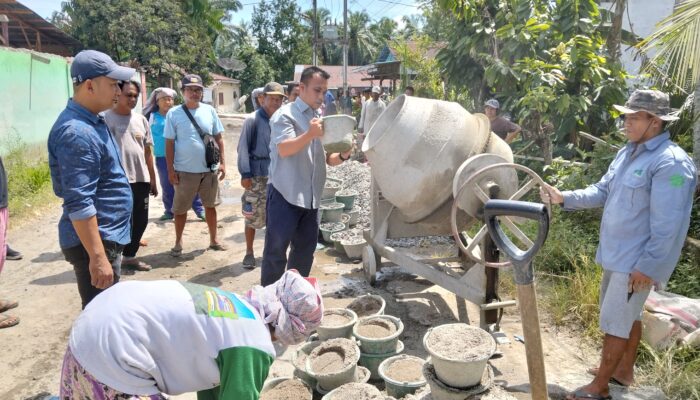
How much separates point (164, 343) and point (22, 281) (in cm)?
396

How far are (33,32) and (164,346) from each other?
67.7ft

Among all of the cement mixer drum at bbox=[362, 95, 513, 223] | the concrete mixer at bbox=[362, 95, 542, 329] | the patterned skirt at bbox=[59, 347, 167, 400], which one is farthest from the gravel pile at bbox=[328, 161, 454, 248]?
the patterned skirt at bbox=[59, 347, 167, 400]

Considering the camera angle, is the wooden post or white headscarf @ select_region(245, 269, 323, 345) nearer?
white headscarf @ select_region(245, 269, 323, 345)

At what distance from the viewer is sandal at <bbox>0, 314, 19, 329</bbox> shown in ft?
12.3

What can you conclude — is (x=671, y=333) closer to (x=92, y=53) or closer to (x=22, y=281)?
(x=92, y=53)

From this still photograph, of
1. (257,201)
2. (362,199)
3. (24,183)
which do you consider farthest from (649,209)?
(24,183)

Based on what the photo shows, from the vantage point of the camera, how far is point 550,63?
628 centimetres

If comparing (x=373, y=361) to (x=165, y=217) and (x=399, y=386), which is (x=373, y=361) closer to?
(x=399, y=386)

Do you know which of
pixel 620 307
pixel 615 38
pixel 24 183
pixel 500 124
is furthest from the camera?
pixel 24 183

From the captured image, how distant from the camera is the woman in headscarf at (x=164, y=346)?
158cm

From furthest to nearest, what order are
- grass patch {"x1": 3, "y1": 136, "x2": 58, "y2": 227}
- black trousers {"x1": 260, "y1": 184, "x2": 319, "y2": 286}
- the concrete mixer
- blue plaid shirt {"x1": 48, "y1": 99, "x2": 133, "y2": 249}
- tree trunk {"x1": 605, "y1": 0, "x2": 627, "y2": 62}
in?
grass patch {"x1": 3, "y1": 136, "x2": 58, "y2": 227}, tree trunk {"x1": 605, "y1": 0, "x2": 627, "y2": 62}, black trousers {"x1": 260, "y1": 184, "x2": 319, "y2": 286}, the concrete mixer, blue plaid shirt {"x1": 48, "y1": 99, "x2": 133, "y2": 249}

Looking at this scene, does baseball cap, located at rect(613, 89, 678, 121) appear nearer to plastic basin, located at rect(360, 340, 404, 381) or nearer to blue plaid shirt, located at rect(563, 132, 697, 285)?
blue plaid shirt, located at rect(563, 132, 697, 285)

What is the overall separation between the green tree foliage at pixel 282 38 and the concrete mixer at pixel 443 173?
1382 inches

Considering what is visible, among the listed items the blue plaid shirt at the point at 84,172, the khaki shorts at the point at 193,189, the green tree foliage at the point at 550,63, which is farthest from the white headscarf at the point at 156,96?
the green tree foliage at the point at 550,63
